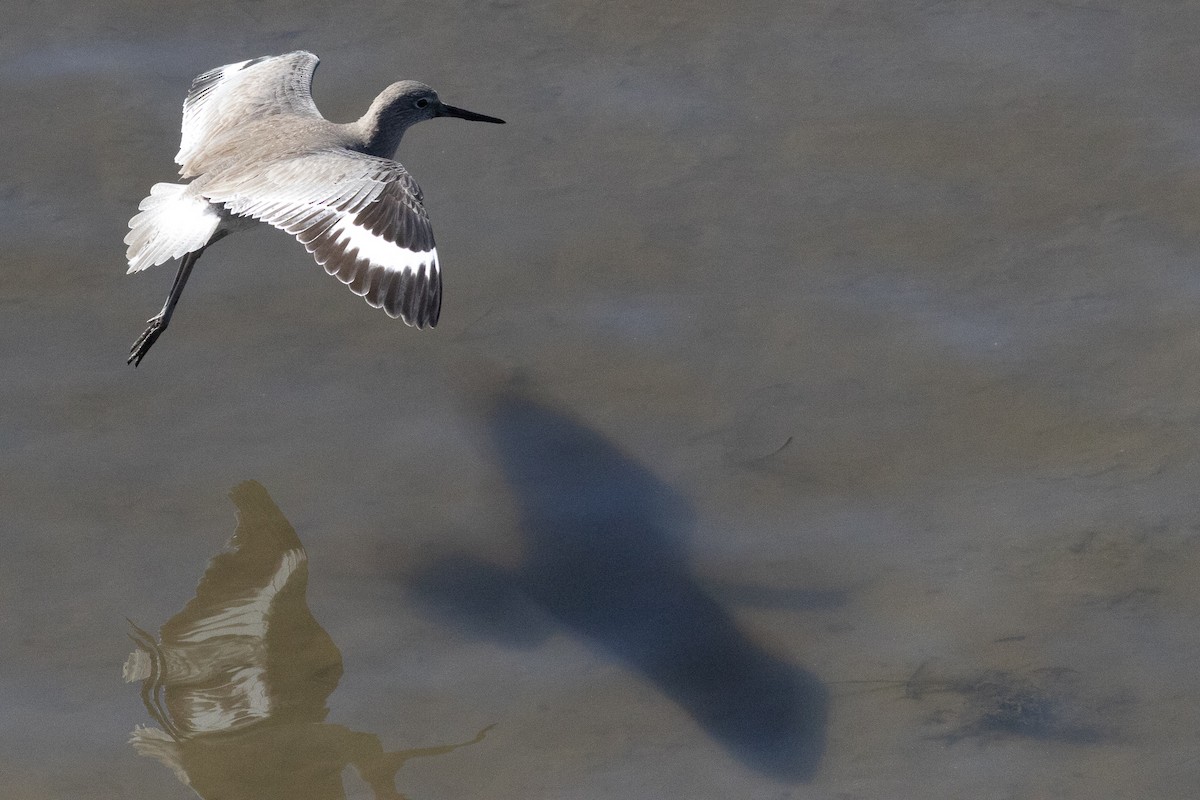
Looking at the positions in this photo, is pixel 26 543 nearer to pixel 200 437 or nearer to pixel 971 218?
pixel 200 437

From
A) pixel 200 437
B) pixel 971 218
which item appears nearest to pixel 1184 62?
pixel 971 218

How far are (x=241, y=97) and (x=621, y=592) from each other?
2730 mm

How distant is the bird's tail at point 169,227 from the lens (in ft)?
18.6

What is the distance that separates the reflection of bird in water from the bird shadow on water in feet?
1.54

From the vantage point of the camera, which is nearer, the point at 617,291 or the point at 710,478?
the point at 710,478

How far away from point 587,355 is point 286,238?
1424 millimetres

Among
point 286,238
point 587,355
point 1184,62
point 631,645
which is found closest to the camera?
point 631,645

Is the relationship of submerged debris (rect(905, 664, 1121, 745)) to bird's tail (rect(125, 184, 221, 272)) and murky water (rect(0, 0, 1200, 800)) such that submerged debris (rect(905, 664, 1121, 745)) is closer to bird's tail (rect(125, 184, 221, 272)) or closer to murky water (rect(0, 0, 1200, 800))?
murky water (rect(0, 0, 1200, 800))

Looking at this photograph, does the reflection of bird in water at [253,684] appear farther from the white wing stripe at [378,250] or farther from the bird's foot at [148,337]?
the white wing stripe at [378,250]

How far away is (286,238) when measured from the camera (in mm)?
6609

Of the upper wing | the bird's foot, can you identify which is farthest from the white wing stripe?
the upper wing

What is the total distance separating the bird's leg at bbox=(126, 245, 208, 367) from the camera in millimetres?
6009

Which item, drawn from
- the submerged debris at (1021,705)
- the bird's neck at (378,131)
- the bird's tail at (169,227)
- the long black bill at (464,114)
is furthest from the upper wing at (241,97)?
the submerged debris at (1021,705)

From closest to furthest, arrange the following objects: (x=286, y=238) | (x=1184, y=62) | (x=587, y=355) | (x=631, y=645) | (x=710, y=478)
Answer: (x=631, y=645), (x=710, y=478), (x=587, y=355), (x=286, y=238), (x=1184, y=62)
